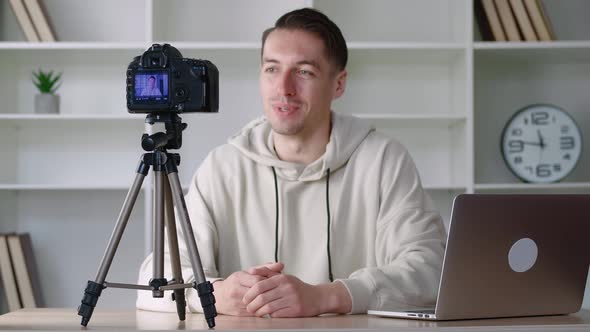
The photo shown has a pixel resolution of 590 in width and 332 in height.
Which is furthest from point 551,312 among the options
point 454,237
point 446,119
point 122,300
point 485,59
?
point 122,300

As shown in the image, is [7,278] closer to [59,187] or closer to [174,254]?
[59,187]

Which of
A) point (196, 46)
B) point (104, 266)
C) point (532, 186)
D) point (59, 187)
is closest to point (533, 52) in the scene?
point (532, 186)

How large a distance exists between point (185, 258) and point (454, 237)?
718 mm

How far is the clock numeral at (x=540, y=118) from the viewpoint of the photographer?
3.55 metres

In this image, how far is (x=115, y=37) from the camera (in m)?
3.66

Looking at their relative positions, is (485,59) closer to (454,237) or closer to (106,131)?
(106,131)

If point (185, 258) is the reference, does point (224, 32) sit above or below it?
above

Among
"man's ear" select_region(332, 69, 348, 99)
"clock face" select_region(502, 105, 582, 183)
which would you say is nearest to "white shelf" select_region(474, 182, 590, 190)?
"clock face" select_region(502, 105, 582, 183)

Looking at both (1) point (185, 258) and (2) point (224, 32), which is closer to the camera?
(1) point (185, 258)

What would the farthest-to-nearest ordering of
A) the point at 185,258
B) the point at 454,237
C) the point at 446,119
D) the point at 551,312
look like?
the point at 446,119 < the point at 185,258 < the point at 551,312 < the point at 454,237

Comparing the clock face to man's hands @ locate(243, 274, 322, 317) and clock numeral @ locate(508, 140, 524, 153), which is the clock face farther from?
man's hands @ locate(243, 274, 322, 317)

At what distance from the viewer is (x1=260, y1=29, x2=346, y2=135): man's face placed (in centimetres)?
214

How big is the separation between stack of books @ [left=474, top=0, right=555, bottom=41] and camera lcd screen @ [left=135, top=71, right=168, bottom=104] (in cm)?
225

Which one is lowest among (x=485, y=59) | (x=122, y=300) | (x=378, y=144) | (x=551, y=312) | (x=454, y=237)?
(x=122, y=300)
